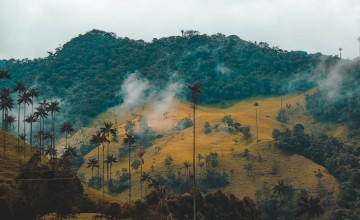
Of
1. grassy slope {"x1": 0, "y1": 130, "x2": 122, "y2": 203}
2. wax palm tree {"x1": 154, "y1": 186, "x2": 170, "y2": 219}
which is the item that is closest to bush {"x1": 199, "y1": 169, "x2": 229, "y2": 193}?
grassy slope {"x1": 0, "y1": 130, "x2": 122, "y2": 203}

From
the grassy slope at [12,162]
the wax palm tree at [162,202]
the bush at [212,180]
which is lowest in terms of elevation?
the bush at [212,180]

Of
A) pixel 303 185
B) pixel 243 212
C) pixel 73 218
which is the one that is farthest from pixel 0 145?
pixel 303 185

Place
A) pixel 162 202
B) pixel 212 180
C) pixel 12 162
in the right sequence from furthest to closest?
1. pixel 212 180
2. pixel 12 162
3. pixel 162 202

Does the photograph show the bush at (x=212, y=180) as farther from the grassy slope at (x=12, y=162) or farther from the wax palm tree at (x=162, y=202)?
the wax palm tree at (x=162, y=202)

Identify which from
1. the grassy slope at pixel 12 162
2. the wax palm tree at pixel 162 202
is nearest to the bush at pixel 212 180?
the grassy slope at pixel 12 162

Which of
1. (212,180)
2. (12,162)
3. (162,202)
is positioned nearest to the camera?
(162,202)

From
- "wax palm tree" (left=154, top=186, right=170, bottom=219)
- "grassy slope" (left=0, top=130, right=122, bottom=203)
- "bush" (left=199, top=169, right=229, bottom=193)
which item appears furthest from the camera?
"bush" (left=199, top=169, right=229, bottom=193)

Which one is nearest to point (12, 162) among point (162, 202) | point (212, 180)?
point (162, 202)

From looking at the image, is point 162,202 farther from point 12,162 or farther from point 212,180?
point 212,180

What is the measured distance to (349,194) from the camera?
168625 millimetres

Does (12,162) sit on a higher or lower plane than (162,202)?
higher

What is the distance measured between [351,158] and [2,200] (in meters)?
159

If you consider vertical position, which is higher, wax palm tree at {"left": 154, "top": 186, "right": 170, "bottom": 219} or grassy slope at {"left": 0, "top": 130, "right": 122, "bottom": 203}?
grassy slope at {"left": 0, "top": 130, "right": 122, "bottom": 203}

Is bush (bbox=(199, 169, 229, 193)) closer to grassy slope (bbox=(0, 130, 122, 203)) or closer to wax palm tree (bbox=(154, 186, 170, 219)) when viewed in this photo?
grassy slope (bbox=(0, 130, 122, 203))
